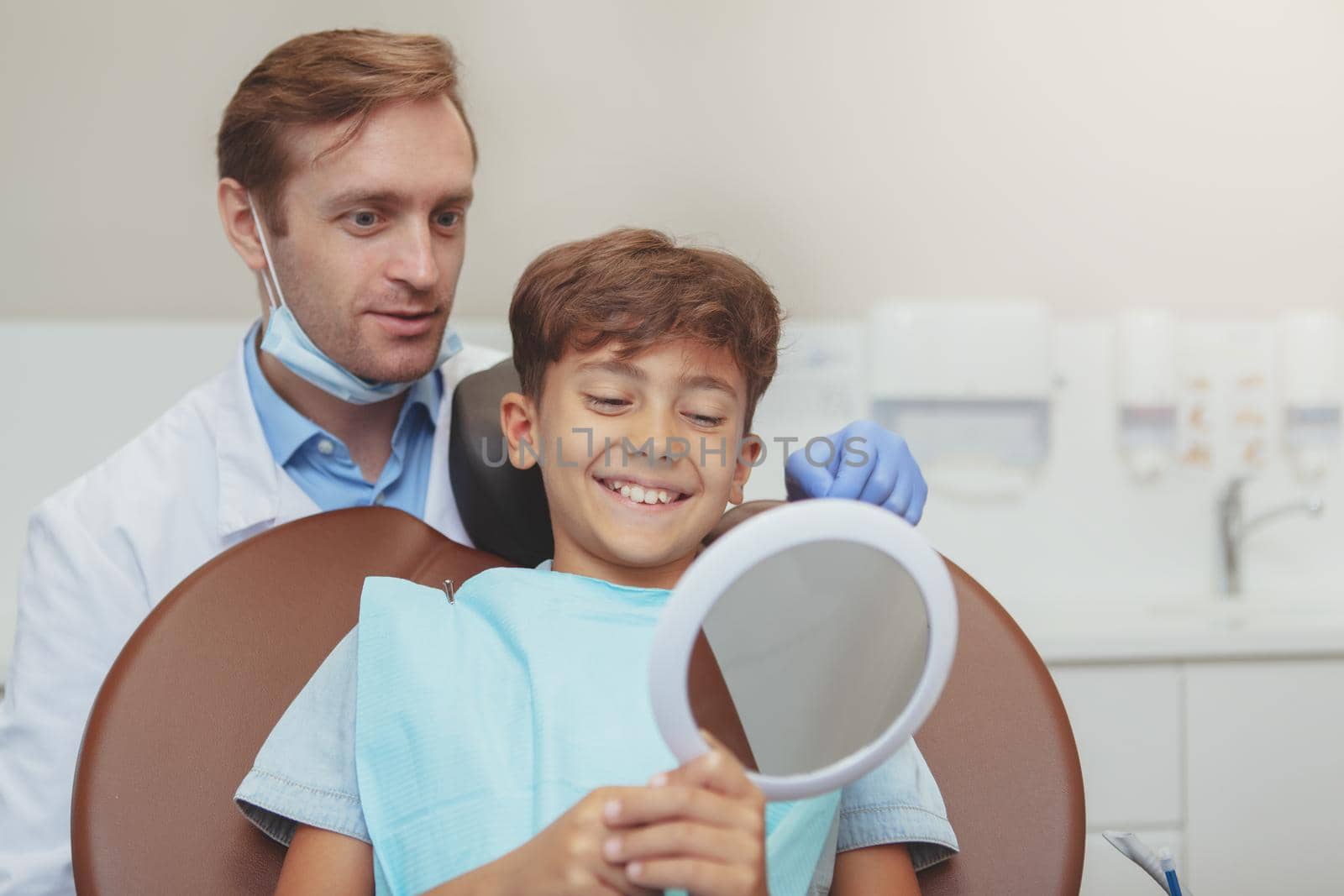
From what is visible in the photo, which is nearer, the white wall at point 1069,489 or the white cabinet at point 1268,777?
the white cabinet at point 1268,777

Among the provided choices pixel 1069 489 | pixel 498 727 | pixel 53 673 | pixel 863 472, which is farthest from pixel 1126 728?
pixel 53 673

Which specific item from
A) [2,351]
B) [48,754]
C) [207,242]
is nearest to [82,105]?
[207,242]

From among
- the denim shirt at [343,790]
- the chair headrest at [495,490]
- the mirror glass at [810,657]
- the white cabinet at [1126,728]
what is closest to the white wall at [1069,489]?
the white cabinet at [1126,728]

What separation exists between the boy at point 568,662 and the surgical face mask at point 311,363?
0.37m

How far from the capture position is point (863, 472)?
3.30ft

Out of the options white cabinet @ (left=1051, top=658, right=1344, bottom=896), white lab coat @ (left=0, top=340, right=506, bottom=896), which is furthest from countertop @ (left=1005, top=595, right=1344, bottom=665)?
white lab coat @ (left=0, top=340, right=506, bottom=896)

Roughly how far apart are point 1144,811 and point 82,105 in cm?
213

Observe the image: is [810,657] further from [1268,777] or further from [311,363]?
[1268,777]

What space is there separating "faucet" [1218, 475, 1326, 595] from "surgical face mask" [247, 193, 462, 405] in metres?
1.60

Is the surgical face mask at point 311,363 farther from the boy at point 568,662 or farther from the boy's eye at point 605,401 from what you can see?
the boy's eye at point 605,401

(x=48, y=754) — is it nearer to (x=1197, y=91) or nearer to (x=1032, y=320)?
(x=1032, y=320)

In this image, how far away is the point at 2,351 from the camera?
6.63 ft

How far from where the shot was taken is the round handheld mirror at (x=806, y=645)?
24.1 inches

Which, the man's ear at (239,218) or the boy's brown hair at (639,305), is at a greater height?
the man's ear at (239,218)
